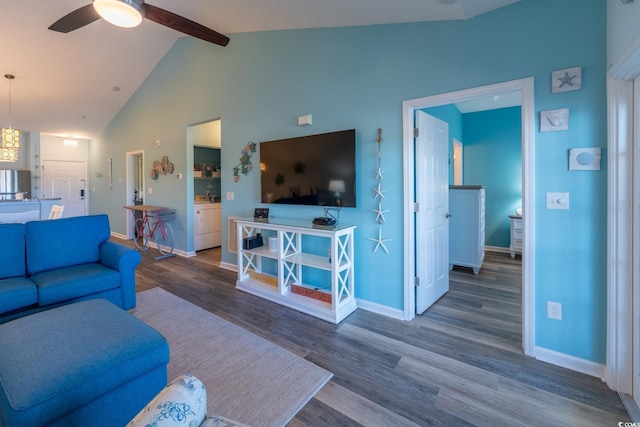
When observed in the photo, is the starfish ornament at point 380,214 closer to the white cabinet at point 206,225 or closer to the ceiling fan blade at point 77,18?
the ceiling fan blade at point 77,18

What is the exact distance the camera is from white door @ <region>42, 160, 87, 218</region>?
7.89 meters

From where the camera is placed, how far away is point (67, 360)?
1.28 m

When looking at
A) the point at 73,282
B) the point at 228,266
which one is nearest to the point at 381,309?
the point at 228,266

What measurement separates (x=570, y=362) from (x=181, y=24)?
470 cm

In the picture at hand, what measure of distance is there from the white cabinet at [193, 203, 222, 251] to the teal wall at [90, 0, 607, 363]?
1.33 m

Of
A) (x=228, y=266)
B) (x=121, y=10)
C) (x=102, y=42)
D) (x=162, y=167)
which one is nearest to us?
(x=121, y=10)

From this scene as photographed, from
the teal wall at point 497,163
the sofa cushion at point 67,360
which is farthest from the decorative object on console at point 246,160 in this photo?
the teal wall at point 497,163

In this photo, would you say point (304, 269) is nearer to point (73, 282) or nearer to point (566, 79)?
point (73, 282)

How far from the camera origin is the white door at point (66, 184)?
7.89 meters

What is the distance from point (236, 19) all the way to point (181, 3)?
24.6 inches

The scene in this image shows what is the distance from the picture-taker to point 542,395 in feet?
5.69

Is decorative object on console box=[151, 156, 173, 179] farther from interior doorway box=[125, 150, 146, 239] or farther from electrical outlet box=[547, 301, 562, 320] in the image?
electrical outlet box=[547, 301, 562, 320]

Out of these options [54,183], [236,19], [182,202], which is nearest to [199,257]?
[182,202]

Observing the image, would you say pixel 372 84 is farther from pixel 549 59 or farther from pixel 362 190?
pixel 549 59
